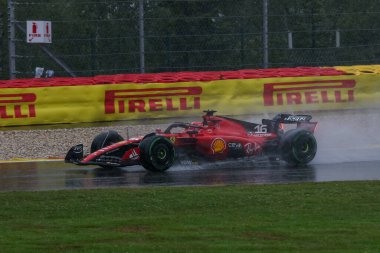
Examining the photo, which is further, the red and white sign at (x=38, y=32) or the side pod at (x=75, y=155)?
the red and white sign at (x=38, y=32)

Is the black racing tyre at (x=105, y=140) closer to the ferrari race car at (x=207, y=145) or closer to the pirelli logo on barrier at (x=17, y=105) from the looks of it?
the ferrari race car at (x=207, y=145)

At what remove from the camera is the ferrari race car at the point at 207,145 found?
562 inches

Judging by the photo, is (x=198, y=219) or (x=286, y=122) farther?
(x=286, y=122)

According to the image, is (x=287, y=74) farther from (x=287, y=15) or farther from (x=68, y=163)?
(x=68, y=163)

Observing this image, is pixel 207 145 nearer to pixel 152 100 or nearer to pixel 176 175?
pixel 176 175

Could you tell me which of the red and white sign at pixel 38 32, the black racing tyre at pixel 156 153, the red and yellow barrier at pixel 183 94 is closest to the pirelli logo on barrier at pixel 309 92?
the red and yellow barrier at pixel 183 94

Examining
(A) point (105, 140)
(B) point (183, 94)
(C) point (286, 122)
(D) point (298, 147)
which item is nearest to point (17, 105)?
(B) point (183, 94)

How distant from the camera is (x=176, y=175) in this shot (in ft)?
45.9

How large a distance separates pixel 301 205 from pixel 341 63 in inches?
468

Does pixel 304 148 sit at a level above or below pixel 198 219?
above

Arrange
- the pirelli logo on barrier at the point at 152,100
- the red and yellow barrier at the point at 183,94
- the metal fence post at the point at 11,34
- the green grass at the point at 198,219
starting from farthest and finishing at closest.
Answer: the pirelli logo on barrier at the point at 152,100, the metal fence post at the point at 11,34, the red and yellow barrier at the point at 183,94, the green grass at the point at 198,219

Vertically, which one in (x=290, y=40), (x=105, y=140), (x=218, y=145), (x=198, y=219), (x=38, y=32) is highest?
(x=38, y=32)

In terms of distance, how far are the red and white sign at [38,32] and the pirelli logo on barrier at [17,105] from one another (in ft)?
4.96

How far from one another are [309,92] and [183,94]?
9.83 ft
